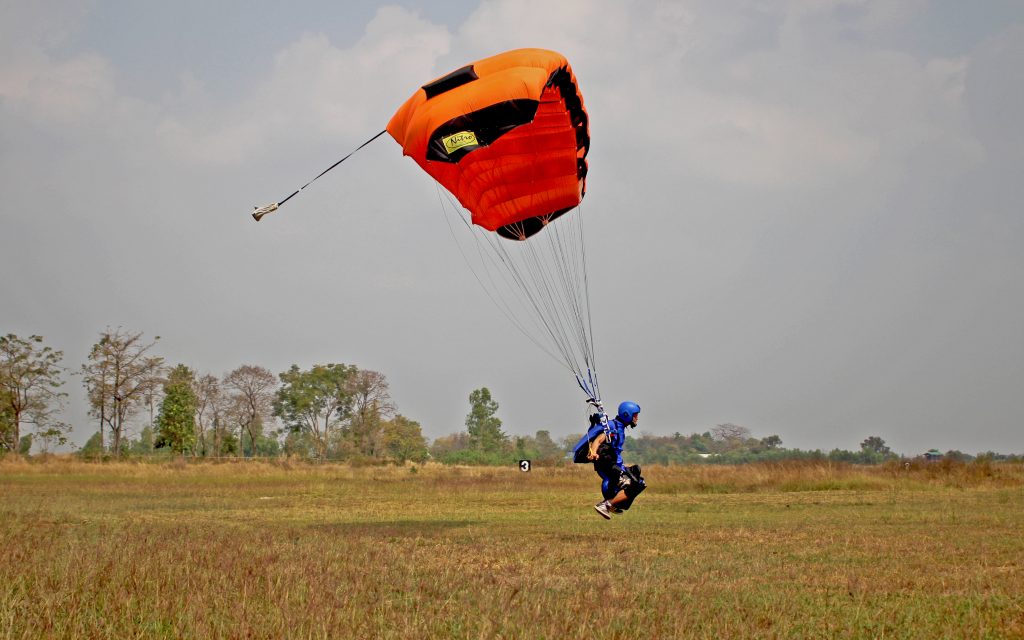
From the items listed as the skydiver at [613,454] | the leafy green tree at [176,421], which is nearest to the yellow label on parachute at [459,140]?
the skydiver at [613,454]

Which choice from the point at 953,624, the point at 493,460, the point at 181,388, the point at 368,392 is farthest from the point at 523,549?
the point at 368,392

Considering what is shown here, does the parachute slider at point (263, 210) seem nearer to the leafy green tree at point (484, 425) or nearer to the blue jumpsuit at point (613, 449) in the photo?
the blue jumpsuit at point (613, 449)

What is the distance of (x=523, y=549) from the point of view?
48.6ft

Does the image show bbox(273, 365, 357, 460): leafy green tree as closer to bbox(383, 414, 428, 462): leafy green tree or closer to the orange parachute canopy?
bbox(383, 414, 428, 462): leafy green tree

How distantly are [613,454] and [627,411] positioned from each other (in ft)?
2.18

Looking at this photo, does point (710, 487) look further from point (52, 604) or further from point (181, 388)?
point (181, 388)

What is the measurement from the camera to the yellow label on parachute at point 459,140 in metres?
14.0

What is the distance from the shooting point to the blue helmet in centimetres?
1269

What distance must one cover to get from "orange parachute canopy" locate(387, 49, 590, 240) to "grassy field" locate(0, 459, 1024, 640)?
6039mm

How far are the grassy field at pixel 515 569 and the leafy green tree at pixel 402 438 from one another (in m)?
66.1

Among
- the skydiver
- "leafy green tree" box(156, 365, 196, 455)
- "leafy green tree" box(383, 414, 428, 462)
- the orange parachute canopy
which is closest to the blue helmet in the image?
the skydiver

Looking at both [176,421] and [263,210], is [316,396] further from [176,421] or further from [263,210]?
[263,210]

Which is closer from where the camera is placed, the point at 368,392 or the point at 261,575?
the point at 261,575

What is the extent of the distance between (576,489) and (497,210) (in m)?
21.7
